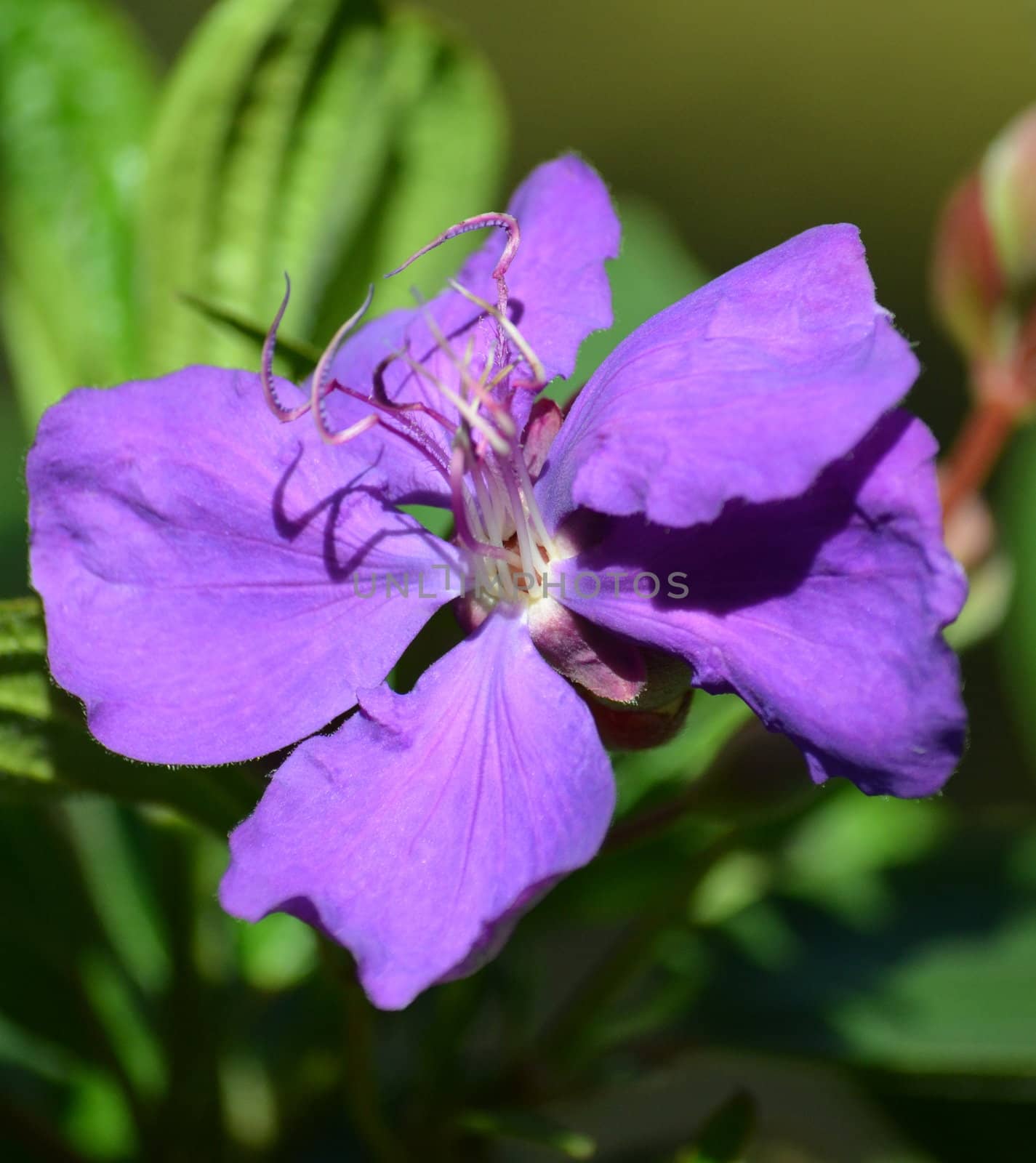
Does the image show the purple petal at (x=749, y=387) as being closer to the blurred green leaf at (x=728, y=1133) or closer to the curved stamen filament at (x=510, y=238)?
the curved stamen filament at (x=510, y=238)

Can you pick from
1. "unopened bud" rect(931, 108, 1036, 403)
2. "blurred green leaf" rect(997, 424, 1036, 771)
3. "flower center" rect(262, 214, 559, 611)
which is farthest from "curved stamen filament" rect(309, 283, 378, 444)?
"blurred green leaf" rect(997, 424, 1036, 771)

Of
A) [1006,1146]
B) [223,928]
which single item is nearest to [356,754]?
[223,928]

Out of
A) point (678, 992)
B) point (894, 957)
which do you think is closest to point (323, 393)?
point (678, 992)

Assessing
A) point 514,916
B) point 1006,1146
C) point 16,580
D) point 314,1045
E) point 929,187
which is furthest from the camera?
point 929,187

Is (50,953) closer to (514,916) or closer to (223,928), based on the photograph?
(223,928)

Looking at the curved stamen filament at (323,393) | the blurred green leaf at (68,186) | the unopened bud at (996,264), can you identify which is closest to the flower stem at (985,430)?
the unopened bud at (996,264)

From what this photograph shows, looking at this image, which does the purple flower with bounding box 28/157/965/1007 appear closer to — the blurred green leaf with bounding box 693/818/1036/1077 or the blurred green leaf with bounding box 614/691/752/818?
the blurred green leaf with bounding box 614/691/752/818
